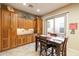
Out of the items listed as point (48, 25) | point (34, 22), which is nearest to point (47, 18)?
point (48, 25)

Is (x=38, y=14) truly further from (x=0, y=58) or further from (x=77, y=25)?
(x=0, y=58)

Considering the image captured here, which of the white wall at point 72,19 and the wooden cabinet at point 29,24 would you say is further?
the wooden cabinet at point 29,24

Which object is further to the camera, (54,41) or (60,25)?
(54,41)

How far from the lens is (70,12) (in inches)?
63.6

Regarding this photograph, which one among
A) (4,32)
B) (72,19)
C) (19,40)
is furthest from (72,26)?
(4,32)

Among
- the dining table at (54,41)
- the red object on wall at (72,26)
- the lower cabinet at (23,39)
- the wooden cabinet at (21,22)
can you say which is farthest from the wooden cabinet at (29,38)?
the red object on wall at (72,26)

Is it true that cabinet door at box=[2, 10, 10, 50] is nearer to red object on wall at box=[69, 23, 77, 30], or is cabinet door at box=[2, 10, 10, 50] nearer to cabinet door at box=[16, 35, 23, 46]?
cabinet door at box=[16, 35, 23, 46]

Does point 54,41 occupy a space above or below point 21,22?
→ below

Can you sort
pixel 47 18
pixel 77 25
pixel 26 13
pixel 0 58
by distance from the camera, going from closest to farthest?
pixel 0 58 → pixel 77 25 → pixel 47 18 → pixel 26 13

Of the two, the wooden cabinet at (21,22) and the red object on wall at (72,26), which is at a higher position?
the wooden cabinet at (21,22)

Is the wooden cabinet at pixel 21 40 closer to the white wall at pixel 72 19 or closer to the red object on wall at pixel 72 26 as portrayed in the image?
the white wall at pixel 72 19

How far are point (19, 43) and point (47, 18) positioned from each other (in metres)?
0.78

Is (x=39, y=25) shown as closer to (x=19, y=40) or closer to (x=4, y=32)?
(x=19, y=40)

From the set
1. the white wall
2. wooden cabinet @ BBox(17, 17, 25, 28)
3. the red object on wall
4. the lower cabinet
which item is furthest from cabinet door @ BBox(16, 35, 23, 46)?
the red object on wall
